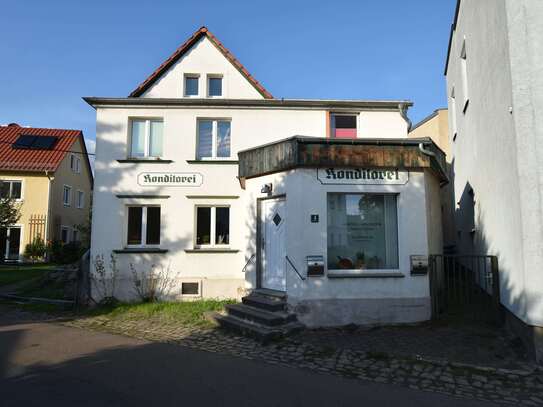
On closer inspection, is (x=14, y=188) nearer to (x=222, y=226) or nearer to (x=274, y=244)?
(x=222, y=226)

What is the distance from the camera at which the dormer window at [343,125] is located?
12828mm

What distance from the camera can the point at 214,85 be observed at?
1380 cm

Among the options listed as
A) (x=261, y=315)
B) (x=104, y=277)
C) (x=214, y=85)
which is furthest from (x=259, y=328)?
(x=214, y=85)

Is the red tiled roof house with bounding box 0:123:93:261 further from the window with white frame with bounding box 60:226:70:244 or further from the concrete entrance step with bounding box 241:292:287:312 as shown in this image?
the concrete entrance step with bounding box 241:292:287:312

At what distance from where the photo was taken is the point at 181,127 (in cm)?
1205

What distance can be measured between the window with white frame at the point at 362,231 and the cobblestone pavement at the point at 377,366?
180cm

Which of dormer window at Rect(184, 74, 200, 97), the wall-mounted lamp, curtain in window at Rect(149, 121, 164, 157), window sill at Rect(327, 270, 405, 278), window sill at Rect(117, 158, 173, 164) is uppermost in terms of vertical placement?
dormer window at Rect(184, 74, 200, 97)

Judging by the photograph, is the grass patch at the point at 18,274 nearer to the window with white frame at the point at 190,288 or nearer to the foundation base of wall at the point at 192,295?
the foundation base of wall at the point at 192,295

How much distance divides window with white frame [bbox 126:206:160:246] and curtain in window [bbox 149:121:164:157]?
177cm

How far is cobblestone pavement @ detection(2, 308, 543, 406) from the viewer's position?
199 inches

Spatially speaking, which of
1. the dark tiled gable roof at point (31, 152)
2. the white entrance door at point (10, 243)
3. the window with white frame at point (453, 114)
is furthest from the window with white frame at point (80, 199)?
the window with white frame at point (453, 114)

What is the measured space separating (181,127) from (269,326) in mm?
7036

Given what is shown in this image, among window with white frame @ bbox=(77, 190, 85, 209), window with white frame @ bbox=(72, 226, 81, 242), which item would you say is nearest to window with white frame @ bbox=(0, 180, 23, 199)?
window with white frame @ bbox=(72, 226, 81, 242)

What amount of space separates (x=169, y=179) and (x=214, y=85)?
165 inches
